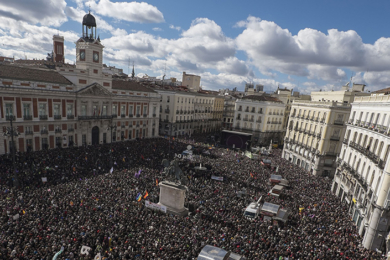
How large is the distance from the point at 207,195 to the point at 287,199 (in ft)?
27.8

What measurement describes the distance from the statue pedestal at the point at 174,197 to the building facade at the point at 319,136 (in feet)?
→ 88.0

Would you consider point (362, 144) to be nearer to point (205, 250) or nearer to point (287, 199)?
point (287, 199)

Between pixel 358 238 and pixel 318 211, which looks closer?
pixel 358 238

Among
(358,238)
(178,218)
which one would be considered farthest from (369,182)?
(178,218)

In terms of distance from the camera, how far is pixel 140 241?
14211 millimetres

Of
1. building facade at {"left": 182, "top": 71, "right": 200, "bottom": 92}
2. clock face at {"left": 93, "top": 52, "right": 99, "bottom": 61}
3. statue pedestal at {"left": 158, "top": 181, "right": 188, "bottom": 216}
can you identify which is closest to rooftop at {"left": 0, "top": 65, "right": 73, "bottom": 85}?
clock face at {"left": 93, "top": 52, "right": 99, "bottom": 61}

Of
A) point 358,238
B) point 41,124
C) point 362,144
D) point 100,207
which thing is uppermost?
point 362,144

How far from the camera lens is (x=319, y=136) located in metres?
38.6

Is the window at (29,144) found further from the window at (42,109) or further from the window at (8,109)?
the window at (8,109)

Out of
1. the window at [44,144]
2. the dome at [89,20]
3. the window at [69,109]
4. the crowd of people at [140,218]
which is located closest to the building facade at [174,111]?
the dome at [89,20]

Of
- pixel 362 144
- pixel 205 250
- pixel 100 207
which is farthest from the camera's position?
pixel 362 144

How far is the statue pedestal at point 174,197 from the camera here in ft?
63.5

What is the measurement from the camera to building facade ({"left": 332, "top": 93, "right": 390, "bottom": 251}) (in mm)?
18828

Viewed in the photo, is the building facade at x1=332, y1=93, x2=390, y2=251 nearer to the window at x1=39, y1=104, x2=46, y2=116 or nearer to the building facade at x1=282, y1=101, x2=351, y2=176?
the building facade at x1=282, y1=101, x2=351, y2=176
